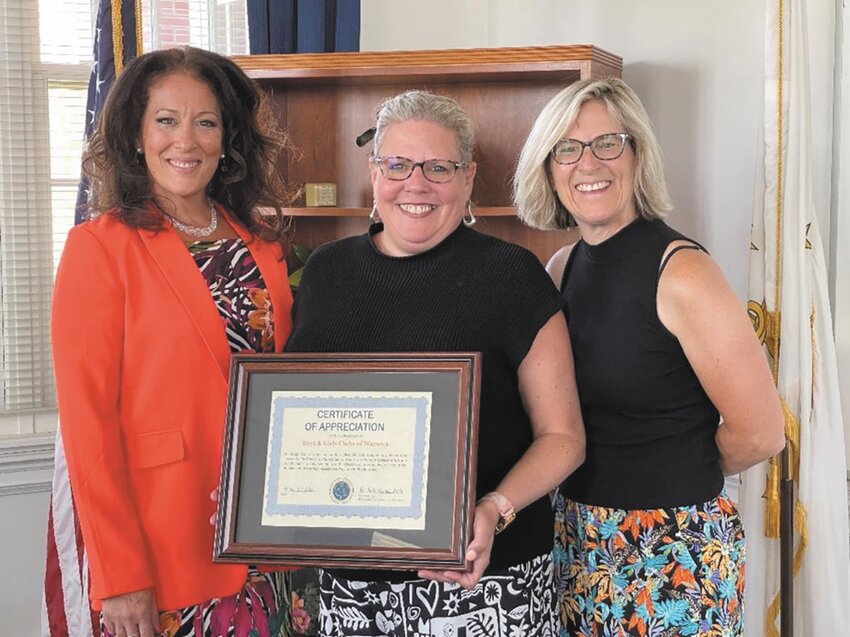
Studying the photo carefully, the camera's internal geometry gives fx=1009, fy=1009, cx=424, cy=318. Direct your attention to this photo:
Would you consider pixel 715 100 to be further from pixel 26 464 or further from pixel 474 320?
pixel 26 464

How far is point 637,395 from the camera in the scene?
178cm

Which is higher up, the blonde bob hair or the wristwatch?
the blonde bob hair

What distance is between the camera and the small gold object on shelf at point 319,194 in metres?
3.59

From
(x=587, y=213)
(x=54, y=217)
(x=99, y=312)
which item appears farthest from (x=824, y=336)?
(x=54, y=217)

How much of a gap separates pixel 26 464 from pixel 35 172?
0.98m

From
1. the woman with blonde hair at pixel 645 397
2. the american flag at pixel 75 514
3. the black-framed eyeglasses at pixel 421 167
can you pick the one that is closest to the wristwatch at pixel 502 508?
the woman with blonde hair at pixel 645 397

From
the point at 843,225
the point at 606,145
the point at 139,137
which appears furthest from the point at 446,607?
the point at 843,225

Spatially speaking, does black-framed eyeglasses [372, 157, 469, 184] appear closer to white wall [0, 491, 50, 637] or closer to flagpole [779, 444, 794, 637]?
flagpole [779, 444, 794, 637]

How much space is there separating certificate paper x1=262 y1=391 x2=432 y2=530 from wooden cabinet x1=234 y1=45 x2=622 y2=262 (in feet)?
5.68

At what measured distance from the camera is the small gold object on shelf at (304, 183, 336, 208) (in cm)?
359

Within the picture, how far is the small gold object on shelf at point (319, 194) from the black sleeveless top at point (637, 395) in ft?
6.19

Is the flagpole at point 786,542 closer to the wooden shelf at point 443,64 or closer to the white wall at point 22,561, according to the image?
the wooden shelf at point 443,64

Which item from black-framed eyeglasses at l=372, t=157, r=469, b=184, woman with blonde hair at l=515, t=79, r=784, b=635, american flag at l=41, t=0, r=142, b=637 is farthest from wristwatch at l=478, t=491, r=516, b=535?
american flag at l=41, t=0, r=142, b=637

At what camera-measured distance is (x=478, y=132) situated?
11.8 ft
